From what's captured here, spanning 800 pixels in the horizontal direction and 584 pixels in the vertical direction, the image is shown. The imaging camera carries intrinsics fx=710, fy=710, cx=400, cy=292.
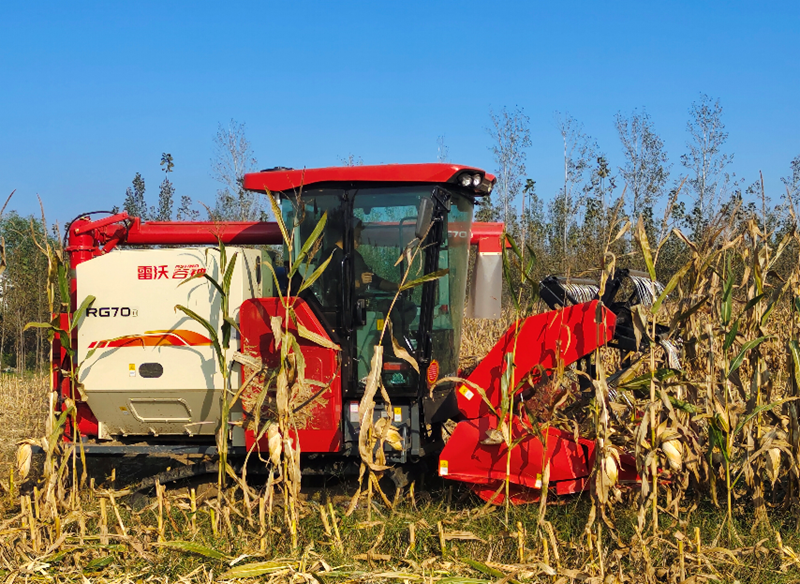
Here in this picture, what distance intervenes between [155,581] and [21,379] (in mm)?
8191

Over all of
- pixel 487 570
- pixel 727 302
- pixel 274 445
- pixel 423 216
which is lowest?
pixel 487 570

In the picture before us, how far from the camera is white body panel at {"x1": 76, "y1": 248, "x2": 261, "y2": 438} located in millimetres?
4453

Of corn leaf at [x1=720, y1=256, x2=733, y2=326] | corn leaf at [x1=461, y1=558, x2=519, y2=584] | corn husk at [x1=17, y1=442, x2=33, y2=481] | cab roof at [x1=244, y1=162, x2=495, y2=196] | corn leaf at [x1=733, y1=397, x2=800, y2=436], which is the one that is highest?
cab roof at [x1=244, y1=162, x2=495, y2=196]

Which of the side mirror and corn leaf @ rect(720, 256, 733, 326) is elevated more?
the side mirror

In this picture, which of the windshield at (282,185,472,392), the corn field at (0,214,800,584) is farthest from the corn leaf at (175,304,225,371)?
the windshield at (282,185,472,392)

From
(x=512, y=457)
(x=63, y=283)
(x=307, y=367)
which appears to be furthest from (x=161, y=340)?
(x=512, y=457)

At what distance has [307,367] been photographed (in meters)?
4.38

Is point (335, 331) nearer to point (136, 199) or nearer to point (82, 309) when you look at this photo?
point (82, 309)

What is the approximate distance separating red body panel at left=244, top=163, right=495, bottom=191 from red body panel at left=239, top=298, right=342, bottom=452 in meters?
0.74

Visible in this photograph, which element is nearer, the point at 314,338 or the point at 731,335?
the point at 731,335

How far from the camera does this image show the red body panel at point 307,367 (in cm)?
436

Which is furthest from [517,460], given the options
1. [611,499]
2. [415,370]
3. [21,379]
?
[21,379]

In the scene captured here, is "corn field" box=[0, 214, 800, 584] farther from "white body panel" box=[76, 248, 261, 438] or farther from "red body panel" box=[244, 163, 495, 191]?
"red body panel" box=[244, 163, 495, 191]

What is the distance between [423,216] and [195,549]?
7.40ft
